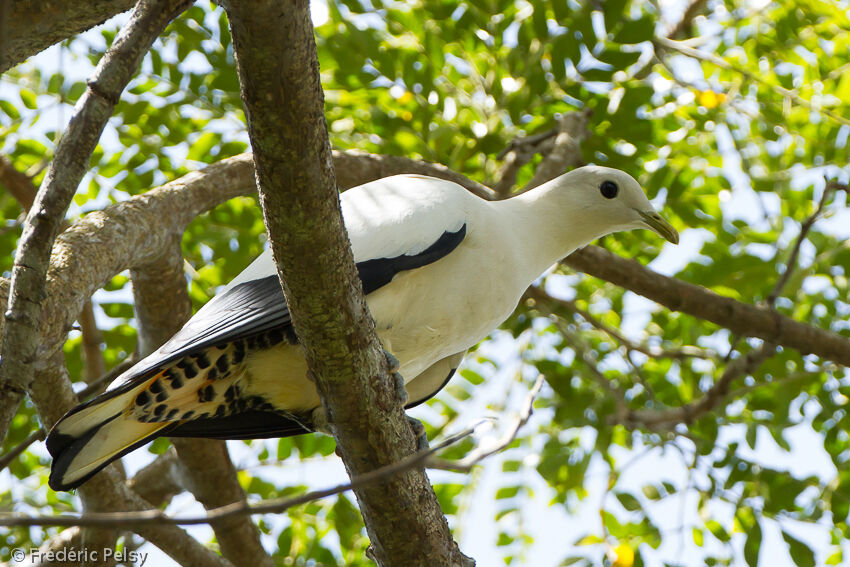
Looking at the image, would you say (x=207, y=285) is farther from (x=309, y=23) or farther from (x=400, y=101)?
(x=309, y=23)

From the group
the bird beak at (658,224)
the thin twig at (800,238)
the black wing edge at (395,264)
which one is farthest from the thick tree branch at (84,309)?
the thin twig at (800,238)

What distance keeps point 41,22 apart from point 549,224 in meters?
2.04

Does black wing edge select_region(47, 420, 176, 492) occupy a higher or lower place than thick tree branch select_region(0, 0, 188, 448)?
lower

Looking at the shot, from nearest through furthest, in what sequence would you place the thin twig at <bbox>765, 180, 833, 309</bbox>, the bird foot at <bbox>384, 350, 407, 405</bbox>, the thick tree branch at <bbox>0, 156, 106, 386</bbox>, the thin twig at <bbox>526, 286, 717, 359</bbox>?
the bird foot at <bbox>384, 350, 407, 405</bbox>
the thin twig at <bbox>765, 180, 833, 309</bbox>
the thick tree branch at <bbox>0, 156, 106, 386</bbox>
the thin twig at <bbox>526, 286, 717, 359</bbox>

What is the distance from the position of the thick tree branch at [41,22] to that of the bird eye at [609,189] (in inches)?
83.6

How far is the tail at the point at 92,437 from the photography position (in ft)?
8.86

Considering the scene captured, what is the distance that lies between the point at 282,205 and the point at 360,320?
1.44 feet

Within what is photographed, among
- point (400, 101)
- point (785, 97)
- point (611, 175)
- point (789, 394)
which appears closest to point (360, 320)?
point (611, 175)

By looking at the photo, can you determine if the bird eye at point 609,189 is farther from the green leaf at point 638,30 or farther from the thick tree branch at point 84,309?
the thick tree branch at point 84,309

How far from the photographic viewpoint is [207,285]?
4.73 metres

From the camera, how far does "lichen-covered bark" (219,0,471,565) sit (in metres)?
1.74

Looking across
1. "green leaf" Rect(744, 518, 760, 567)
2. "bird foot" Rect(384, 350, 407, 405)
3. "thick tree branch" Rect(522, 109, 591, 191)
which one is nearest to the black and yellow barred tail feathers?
"bird foot" Rect(384, 350, 407, 405)

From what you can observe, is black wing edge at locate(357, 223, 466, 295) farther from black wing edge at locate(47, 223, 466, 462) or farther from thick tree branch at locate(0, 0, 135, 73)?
thick tree branch at locate(0, 0, 135, 73)

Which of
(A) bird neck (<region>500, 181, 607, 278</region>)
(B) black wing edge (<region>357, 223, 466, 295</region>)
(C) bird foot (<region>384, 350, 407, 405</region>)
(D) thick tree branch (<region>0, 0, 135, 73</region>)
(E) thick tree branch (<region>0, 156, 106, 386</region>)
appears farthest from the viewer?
(E) thick tree branch (<region>0, 156, 106, 386</region>)
